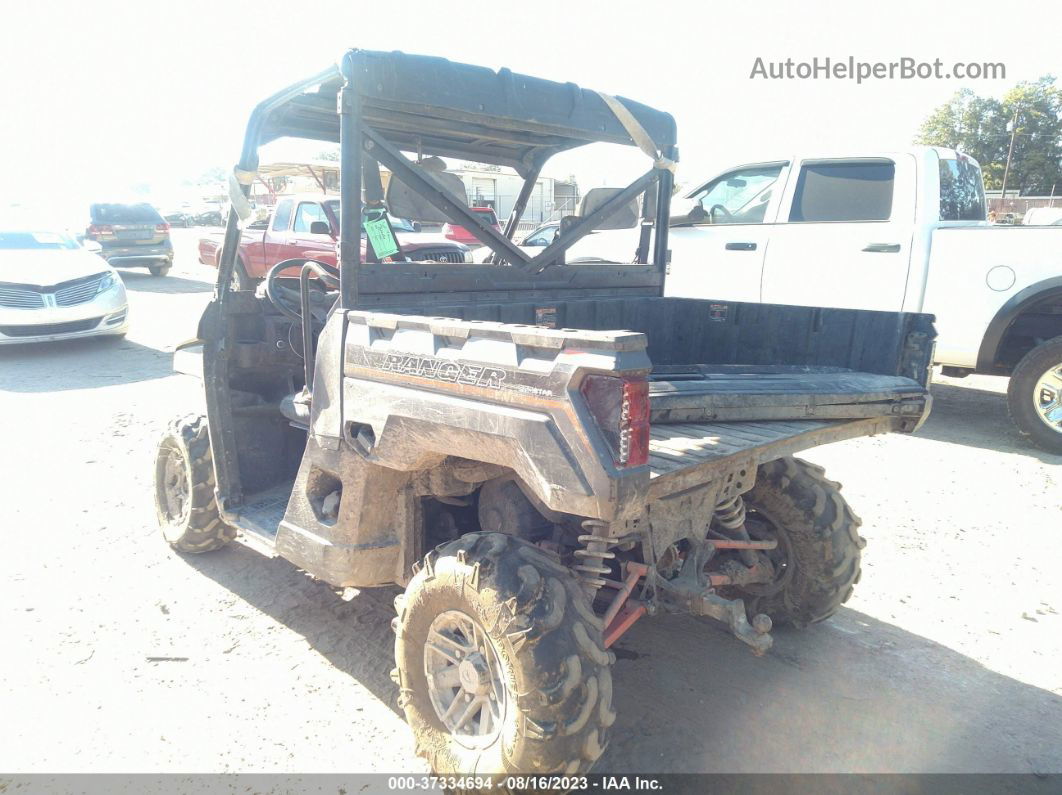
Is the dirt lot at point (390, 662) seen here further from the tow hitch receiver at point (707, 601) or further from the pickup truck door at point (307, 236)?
the pickup truck door at point (307, 236)

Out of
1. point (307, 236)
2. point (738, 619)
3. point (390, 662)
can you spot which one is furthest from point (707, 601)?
point (307, 236)

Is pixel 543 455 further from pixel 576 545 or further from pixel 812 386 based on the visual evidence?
pixel 812 386

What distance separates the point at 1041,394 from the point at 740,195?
3.14 m

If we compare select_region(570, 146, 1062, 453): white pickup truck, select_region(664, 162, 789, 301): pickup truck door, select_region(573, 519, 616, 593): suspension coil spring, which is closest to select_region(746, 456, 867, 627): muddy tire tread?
select_region(573, 519, 616, 593): suspension coil spring

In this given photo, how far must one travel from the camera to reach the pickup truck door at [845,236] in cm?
632

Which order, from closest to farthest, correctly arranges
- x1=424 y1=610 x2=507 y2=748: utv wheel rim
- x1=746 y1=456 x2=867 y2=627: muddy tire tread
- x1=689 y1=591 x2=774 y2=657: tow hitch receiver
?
x1=424 y1=610 x2=507 y2=748: utv wheel rim
x1=689 y1=591 x2=774 y2=657: tow hitch receiver
x1=746 y1=456 x2=867 y2=627: muddy tire tread

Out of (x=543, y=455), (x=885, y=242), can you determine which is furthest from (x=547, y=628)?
(x=885, y=242)

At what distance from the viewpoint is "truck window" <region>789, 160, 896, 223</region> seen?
6.51 metres

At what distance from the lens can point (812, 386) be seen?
2.79 metres

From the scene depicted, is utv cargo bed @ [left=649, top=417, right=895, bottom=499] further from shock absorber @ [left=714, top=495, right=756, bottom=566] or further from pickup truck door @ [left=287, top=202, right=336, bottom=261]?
pickup truck door @ [left=287, top=202, right=336, bottom=261]

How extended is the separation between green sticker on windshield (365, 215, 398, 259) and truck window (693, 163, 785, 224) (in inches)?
188

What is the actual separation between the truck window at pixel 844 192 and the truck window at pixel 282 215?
27.7 feet

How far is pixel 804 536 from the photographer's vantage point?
129 inches

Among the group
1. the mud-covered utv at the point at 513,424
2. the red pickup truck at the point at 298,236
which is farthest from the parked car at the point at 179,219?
the mud-covered utv at the point at 513,424
